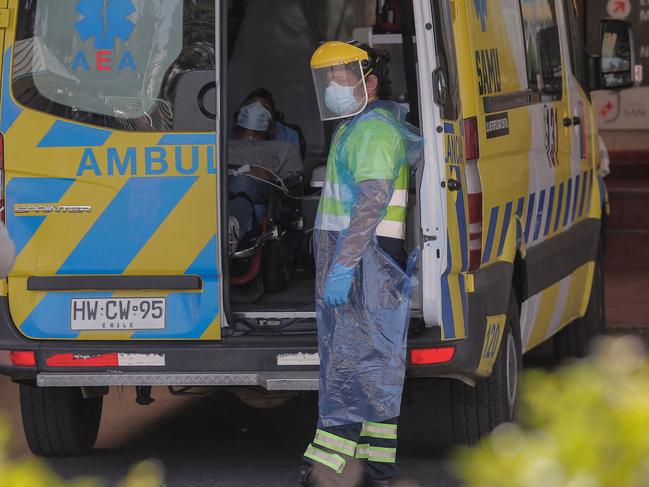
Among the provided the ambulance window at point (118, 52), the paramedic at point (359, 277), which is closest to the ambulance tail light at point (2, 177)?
the ambulance window at point (118, 52)

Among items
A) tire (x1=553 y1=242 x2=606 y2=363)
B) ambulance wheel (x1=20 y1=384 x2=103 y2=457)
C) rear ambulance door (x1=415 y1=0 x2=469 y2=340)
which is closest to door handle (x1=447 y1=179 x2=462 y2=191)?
rear ambulance door (x1=415 y1=0 x2=469 y2=340)

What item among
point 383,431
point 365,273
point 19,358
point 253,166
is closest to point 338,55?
point 365,273

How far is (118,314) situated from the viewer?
17.9 ft

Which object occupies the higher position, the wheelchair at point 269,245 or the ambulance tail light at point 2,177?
the ambulance tail light at point 2,177

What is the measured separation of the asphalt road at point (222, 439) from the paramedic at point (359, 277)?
0.38 meters

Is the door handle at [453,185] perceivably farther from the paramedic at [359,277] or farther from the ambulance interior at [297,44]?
the ambulance interior at [297,44]

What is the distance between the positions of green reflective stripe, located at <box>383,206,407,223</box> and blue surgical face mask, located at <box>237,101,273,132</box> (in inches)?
93.0

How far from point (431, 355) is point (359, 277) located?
0.40m

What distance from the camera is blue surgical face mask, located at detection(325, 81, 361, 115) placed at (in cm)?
535

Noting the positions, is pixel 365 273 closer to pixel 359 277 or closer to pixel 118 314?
pixel 359 277

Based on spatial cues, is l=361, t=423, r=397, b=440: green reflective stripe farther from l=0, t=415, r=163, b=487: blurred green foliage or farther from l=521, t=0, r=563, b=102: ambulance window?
l=0, t=415, r=163, b=487: blurred green foliage

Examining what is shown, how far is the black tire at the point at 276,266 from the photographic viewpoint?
661 centimetres

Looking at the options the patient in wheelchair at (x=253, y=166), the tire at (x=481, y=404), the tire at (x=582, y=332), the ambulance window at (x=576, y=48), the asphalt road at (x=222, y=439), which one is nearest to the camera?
the tire at (x=481, y=404)

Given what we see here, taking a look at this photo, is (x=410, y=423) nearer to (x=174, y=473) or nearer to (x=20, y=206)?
(x=174, y=473)
